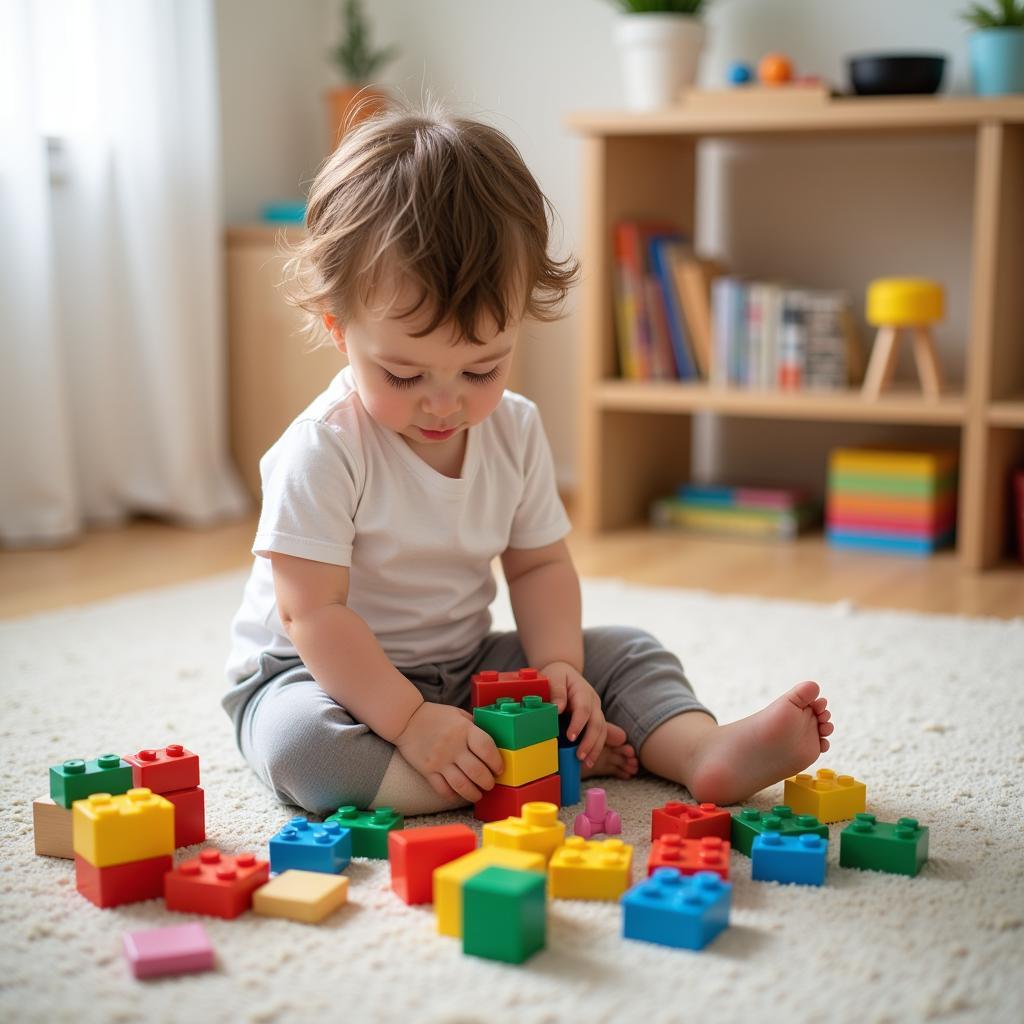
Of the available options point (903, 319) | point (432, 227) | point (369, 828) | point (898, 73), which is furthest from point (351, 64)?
point (369, 828)

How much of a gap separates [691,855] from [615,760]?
239 mm

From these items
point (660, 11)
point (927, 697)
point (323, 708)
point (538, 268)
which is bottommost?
point (927, 697)

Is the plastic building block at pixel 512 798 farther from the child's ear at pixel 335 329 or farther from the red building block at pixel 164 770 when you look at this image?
the child's ear at pixel 335 329

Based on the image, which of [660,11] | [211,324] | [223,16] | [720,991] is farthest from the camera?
[223,16]

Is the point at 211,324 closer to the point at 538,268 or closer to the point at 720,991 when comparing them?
the point at 538,268

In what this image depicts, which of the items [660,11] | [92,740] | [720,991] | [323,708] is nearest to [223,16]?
[660,11]

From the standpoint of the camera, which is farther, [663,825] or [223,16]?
[223,16]

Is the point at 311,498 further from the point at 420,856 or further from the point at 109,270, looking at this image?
the point at 109,270

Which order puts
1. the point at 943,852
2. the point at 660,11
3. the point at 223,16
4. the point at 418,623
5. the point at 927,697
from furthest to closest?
the point at 223,16 < the point at 660,11 < the point at 927,697 < the point at 418,623 < the point at 943,852

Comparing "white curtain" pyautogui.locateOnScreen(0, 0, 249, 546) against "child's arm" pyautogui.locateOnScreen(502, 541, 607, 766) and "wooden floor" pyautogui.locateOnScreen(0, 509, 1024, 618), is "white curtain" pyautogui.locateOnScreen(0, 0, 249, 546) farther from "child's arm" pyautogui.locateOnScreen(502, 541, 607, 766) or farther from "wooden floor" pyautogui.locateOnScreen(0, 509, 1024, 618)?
"child's arm" pyautogui.locateOnScreen(502, 541, 607, 766)

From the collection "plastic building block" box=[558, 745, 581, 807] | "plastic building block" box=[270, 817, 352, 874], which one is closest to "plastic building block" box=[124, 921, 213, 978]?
"plastic building block" box=[270, 817, 352, 874]

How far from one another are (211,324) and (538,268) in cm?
158

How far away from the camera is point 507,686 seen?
3.17ft

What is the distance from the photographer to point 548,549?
114 cm
